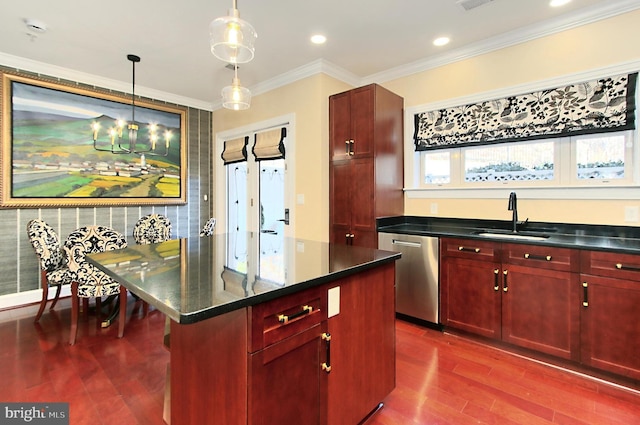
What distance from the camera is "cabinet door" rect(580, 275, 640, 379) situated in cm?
207

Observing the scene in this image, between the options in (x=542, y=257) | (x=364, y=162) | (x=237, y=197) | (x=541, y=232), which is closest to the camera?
(x=542, y=257)

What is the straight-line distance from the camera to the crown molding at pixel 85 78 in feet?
11.9

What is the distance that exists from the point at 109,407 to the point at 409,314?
101 inches

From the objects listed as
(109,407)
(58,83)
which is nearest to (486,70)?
(109,407)

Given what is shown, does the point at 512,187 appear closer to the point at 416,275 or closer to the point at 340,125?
the point at 416,275

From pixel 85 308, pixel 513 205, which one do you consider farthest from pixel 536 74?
pixel 85 308

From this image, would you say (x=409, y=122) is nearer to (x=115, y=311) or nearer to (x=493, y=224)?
(x=493, y=224)

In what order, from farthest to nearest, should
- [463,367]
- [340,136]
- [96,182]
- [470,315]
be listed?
[96,182] → [340,136] → [470,315] → [463,367]

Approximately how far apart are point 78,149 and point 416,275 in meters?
4.39

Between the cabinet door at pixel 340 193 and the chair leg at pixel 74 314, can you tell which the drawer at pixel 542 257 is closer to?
the cabinet door at pixel 340 193

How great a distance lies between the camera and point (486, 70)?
3217mm

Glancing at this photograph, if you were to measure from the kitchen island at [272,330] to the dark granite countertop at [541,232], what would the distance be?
140 centimetres

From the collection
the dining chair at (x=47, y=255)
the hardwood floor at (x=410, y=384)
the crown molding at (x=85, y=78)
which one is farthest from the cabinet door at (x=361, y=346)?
the crown molding at (x=85, y=78)

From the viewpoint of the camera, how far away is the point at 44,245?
10.2 ft
